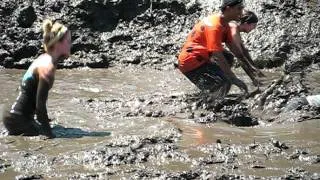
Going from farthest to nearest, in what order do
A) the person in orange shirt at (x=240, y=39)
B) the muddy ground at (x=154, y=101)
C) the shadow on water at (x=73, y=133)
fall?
1. the person in orange shirt at (x=240, y=39)
2. the shadow on water at (x=73, y=133)
3. the muddy ground at (x=154, y=101)

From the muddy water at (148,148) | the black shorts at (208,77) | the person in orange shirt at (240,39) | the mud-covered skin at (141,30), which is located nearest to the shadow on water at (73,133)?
the muddy water at (148,148)

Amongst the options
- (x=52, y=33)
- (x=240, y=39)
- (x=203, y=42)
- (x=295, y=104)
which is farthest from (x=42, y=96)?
(x=295, y=104)

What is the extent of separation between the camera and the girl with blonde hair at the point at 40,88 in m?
Result: 5.88

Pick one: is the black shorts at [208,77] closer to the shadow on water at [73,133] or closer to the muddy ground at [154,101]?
the muddy ground at [154,101]

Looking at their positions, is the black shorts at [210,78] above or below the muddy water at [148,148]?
above

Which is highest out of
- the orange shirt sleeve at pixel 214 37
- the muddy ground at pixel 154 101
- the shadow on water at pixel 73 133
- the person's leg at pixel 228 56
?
the orange shirt sleeve at pixel 214 37

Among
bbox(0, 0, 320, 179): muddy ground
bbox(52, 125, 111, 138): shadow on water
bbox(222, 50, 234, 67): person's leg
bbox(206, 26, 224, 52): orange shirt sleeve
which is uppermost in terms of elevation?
bbox(206, 26, 224, 52): orange shirt sleeve

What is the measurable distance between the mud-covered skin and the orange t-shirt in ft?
9.45

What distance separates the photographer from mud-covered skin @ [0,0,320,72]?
34.5 feet

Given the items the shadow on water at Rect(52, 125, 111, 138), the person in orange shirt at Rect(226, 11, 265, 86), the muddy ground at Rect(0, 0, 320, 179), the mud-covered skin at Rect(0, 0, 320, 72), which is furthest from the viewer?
the mud-covered skin at Rect(0, 0, 320, 72)

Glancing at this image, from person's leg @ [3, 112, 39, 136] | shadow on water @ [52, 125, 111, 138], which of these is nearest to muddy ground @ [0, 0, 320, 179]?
shadow on water @ [52, 125, 111, 138]

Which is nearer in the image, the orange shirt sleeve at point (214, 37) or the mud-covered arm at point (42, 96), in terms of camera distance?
the mud-covered arm at point (42, 96)

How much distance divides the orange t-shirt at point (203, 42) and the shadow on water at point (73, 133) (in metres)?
1.58

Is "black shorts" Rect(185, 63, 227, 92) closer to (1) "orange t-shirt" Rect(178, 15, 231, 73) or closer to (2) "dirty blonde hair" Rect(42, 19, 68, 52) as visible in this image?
(1) "orange t-shirt" Rect(178, 15, 231, 73)
